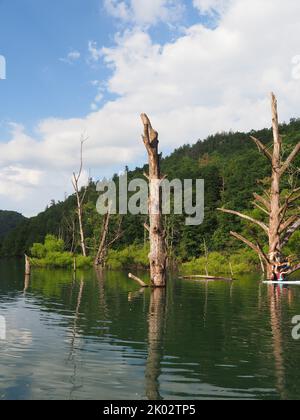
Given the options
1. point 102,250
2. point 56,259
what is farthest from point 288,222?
point 102,250

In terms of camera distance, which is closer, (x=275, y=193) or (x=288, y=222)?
(x=288, y=222)

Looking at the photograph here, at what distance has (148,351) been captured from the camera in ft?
28.9

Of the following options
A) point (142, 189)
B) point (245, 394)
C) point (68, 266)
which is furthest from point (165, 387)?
point (142, 189)

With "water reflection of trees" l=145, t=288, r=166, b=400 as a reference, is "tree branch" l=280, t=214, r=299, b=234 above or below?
above

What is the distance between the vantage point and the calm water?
6.50m

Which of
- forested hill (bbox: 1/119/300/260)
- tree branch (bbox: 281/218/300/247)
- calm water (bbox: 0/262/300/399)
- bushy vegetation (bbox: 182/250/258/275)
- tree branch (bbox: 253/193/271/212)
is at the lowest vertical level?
calm water (bbox: 0/262/300/399)

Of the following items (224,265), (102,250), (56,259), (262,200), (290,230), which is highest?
(262,200)

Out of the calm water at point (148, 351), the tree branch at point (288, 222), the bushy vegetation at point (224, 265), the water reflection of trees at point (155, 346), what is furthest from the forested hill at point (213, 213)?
the calm water at point (148, 351)

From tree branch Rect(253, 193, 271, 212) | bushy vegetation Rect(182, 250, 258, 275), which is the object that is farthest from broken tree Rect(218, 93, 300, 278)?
bushy vegetation Rect(182, 250, 258, 275)

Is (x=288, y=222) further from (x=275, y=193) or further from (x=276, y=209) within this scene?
(x=275, y=193)

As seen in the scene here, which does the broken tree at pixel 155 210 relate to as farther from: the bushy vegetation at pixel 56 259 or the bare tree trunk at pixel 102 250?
the bare tree trunk at pixel 102 250

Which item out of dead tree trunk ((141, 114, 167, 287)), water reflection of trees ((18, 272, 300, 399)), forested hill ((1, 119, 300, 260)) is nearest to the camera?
water reflection of trees ((18, 272, 300, 399))

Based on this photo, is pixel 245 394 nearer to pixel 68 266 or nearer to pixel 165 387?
pixel 165 387

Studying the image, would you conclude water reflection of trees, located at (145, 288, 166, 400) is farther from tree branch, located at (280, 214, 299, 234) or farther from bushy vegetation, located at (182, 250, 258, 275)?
bushy vegetation, located at (182, 250, 258, 275)
